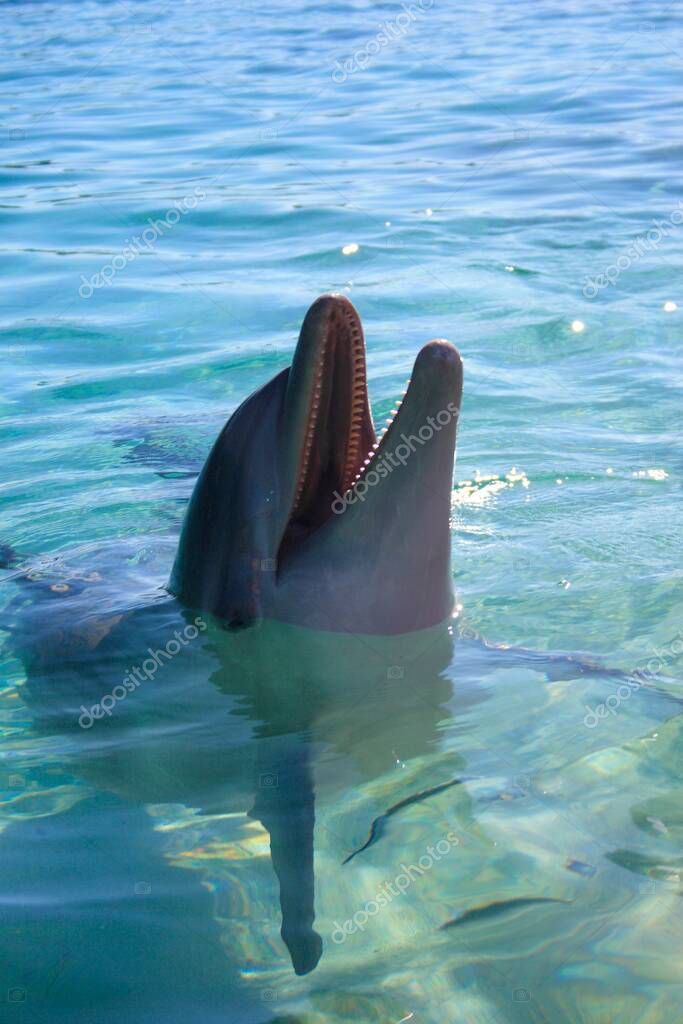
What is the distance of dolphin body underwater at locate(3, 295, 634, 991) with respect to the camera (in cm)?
472

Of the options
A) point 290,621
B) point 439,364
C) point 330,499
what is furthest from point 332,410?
point 290,621

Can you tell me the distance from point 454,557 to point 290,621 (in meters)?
1.82

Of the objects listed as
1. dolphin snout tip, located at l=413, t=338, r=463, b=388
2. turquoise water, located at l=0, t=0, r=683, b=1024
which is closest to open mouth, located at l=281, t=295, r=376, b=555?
dolphin snout tip, located at l=413, t=338, r=463, b=388

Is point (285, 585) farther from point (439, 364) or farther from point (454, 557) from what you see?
point (454, 557)

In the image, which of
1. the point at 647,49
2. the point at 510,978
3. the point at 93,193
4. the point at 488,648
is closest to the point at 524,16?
the point at 647,49

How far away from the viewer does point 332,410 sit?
4.95 metres

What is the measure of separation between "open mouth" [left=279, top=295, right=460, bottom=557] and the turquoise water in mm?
666

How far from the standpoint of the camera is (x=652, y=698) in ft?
17.2

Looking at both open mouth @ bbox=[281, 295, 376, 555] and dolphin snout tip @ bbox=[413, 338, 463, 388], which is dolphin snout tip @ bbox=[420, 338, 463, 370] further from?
open mouth @ bbox=[281, 295, 376, 555]

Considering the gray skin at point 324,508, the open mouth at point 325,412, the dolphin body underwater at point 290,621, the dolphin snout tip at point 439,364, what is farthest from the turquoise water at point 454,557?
the dolphin snout tip at point 439,364

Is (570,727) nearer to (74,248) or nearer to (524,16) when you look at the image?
(74,248)

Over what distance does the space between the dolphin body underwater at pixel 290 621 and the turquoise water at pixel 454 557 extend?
0.03m

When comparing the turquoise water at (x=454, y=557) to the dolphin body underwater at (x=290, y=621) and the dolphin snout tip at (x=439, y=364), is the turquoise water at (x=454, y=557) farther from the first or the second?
the dolphin snout tip at (x=439, y=364)

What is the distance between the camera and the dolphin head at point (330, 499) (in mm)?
4707
